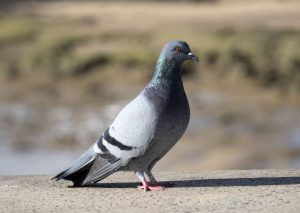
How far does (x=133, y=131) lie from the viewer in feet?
23.0

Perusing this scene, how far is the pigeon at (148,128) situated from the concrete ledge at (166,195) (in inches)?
7.7

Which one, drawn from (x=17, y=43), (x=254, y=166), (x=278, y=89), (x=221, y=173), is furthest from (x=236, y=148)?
(x=17, y=43)

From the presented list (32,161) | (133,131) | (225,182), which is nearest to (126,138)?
(133,131)

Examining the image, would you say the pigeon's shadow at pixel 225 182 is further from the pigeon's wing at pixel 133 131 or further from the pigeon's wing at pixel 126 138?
the pigeon's wing at pixel 133 131

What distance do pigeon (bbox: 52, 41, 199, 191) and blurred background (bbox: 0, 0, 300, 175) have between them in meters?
7.20

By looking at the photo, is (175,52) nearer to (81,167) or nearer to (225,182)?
(81,167)

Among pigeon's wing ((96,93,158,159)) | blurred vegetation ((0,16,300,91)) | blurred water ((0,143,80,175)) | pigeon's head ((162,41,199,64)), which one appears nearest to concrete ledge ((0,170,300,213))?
pigeon's wing ((96,93,158,159))

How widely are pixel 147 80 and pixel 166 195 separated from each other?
1583cm

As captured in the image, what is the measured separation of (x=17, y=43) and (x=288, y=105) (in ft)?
33.8

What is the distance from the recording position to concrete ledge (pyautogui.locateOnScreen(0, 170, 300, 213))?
268 inches

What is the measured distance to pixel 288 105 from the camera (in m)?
20.4

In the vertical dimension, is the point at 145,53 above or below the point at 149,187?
below

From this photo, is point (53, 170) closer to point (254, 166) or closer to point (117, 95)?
point (254, 166)

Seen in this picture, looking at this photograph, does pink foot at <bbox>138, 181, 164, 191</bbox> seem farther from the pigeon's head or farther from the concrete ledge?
Result: the pigeon's head
